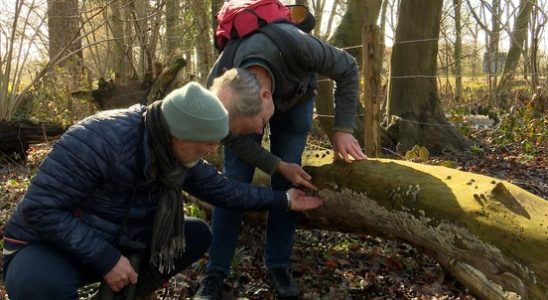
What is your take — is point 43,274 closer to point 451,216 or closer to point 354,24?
point 451,216

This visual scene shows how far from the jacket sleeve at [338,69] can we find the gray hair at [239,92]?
15.3 inches

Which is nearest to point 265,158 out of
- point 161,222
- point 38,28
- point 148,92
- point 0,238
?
point 161,222

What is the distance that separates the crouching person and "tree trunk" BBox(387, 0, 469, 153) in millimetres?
5649

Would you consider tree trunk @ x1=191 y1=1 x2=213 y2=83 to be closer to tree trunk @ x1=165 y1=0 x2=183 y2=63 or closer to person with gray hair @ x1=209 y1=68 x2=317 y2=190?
tree trunk @ x1=165 y1=0 x2=183 y2=63

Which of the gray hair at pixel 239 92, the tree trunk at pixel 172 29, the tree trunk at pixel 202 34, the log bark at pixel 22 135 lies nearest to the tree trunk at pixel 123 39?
the tree trunk at pixel 172 29

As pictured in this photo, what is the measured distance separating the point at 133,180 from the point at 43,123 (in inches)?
224

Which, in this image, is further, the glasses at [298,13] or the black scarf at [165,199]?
the glasses at [298,13]

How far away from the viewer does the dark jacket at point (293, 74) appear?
108 inches

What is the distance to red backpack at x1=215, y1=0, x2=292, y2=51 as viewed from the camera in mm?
2791

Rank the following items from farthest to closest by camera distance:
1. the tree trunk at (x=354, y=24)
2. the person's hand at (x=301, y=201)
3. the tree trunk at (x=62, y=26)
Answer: the tree trunk at (x=62, y=26), the tree trunk at (x=354, y=24), the person's hand at (x=301, y=201)

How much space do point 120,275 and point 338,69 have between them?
60.0 inches

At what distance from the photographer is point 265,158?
9.62 feet

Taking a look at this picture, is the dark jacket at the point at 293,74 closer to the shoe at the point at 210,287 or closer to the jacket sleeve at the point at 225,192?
the jacket sleeve at the point at 225,192

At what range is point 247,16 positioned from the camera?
2.78m
